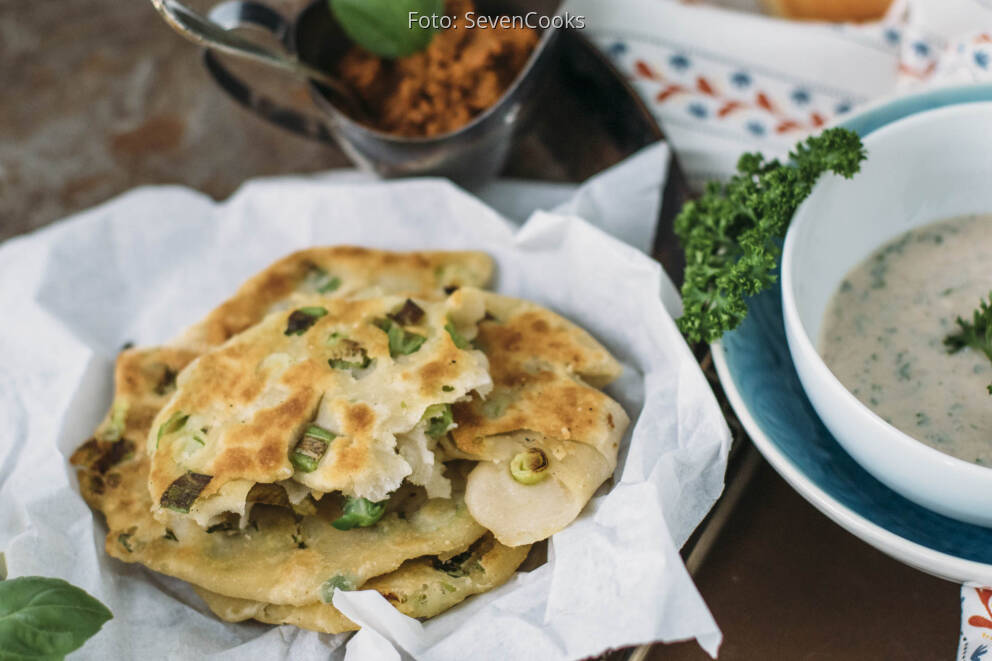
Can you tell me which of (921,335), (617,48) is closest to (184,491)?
(921,335)

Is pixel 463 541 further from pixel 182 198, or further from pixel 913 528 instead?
pixel 182 198

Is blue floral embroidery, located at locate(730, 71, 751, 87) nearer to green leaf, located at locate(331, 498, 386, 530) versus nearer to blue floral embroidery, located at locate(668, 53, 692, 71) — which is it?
blue floral embroidery, located at locate(668, 53, 692, 71)

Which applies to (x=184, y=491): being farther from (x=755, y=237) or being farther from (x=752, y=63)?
(x=752, y=63)

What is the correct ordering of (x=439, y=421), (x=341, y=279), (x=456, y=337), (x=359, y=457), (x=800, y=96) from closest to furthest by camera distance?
(x=359, y=457), (x=439, y=421), (x=456, y=337), (x=341, y=279), (x=800, y=96)

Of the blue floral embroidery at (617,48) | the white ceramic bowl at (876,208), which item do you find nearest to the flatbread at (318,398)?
the white ceramic bowl at (876,208)

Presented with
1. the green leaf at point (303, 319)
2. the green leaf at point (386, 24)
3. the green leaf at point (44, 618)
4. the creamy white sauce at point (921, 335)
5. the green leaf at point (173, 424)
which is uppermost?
the green leaf at point (386, 24)

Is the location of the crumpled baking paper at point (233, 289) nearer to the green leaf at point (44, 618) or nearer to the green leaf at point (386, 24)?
the green leaf at point (44, 618)
